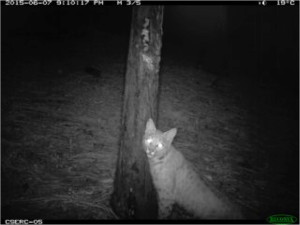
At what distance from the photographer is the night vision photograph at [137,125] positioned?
11.3ft

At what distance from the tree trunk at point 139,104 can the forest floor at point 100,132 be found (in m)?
0.51

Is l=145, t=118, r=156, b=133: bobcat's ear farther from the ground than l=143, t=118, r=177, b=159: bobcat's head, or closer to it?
farther from the ground

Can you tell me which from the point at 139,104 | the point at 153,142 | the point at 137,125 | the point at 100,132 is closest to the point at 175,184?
the point at 153,142

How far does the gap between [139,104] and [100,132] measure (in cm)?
222

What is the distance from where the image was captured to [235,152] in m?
5.46

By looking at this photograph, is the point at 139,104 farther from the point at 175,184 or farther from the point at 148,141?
the point at 175,184

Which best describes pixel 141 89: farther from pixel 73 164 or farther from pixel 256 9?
pixel 256 9

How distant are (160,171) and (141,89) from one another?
129 cm

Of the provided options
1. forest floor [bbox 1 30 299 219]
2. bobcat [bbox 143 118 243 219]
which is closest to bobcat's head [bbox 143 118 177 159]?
bobcat [bbox 143 118 243 219]

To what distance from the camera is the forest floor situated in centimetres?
392

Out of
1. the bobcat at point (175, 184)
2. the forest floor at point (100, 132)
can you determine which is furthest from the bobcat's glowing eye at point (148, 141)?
the forest floor at point (100, 132)

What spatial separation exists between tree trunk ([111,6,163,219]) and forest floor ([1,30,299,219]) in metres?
0.51

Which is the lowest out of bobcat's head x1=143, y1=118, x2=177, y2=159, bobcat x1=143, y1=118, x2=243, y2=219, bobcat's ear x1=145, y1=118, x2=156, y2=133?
bobcat x1=143, y1=118, x2=243, y2=219

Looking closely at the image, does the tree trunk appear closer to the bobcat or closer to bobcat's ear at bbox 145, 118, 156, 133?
bobcat's ear at bbox 145, 118, 156, 133
